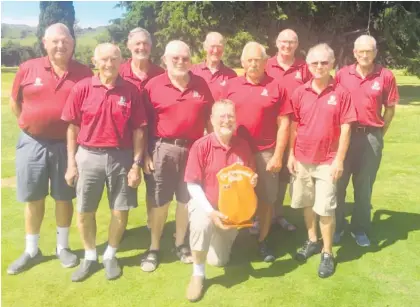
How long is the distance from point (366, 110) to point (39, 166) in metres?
3.21

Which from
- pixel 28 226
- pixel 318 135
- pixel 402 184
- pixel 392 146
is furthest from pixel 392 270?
pixel 392 146

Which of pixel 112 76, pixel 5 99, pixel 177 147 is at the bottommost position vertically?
pixel 5 99

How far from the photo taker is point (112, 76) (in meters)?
3.85

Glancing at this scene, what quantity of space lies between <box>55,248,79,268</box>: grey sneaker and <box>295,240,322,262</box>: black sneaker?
2.17 metres

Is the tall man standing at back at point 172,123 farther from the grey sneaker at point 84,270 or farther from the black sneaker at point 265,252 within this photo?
the black sneaker at point 265,252

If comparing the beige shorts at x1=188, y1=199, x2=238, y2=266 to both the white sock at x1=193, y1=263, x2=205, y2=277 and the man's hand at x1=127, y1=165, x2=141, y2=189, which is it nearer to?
the white sock at x1=193, y1=263, x2=205, y2=277

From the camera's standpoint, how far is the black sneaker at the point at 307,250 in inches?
177

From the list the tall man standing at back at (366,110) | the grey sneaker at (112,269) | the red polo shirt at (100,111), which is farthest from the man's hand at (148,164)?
the tall man standing at back at (366,110)

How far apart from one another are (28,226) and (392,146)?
8.18 meters

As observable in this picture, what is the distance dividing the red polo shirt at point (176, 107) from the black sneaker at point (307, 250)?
157 centimetres

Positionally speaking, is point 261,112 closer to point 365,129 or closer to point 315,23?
point 365,129

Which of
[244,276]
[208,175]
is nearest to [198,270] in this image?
[244,276]

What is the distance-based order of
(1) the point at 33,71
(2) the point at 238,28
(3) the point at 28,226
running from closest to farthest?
(1) the point at 33,71 < (3) the point at 28,226 < (2) the point at 238,28

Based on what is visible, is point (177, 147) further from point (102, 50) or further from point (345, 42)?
point (345, 42)
